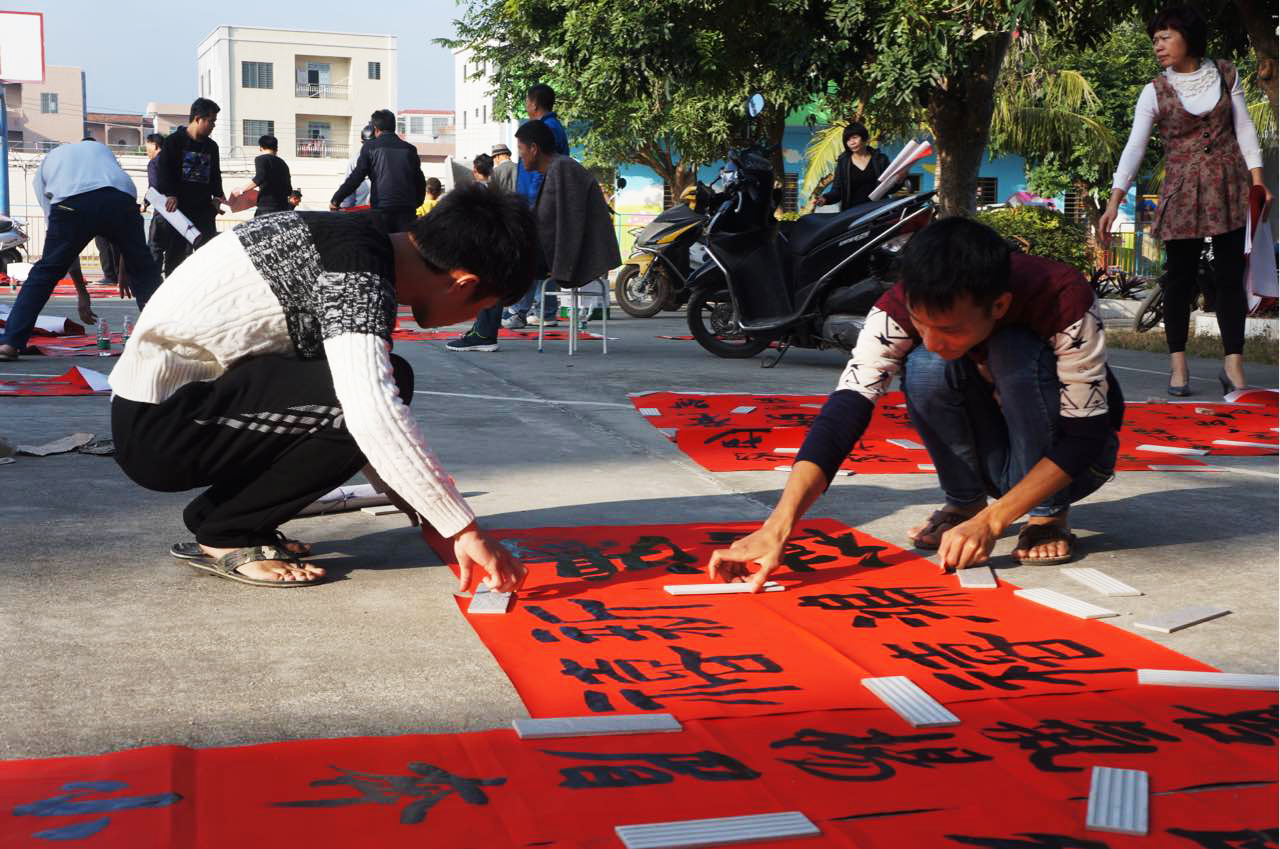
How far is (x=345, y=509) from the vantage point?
3.89m

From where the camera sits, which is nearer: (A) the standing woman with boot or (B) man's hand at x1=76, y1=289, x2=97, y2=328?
(A) the standing woman with boot

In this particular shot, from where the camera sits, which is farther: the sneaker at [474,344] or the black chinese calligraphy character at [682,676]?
the sneaker at [474,344]

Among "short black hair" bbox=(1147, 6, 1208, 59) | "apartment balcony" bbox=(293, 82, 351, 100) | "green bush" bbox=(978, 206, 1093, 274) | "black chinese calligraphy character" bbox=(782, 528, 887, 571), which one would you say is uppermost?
"apartment balcony" bbox=(293, 82, 351, 100)

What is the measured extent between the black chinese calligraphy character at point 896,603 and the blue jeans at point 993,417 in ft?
1.05

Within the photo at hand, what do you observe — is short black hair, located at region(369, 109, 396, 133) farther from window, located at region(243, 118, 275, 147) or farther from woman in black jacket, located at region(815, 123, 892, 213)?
window, located at region(243, 118, 275, 147)

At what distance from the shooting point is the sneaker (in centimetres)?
907

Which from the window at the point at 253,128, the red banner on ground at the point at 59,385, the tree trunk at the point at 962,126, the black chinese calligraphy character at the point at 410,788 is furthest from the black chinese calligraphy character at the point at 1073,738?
the window at the point at 253,128

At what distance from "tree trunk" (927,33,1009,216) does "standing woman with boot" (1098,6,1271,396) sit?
5736 millimetres

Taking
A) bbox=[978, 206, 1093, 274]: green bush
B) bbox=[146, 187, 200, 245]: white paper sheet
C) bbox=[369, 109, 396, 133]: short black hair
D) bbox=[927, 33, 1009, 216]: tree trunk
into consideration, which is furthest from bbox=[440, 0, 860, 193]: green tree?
bbox=[146, 187, 200, 245]: white paper sheet

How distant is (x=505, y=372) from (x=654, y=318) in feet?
19.7

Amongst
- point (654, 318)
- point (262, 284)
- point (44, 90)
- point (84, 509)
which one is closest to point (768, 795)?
point (262, 284)

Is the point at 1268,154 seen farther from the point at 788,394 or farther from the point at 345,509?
the point at 345,509

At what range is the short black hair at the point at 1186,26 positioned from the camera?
6.32 meters

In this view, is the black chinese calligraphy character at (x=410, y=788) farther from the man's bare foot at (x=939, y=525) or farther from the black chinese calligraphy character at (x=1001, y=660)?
the man's bare foot at (x=939, y=525)
